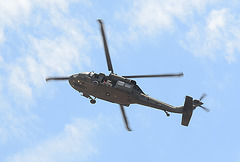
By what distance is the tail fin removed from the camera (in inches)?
1493

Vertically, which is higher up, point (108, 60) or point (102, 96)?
point (108, 60)

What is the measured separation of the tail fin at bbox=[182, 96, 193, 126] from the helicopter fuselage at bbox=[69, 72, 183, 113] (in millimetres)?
575

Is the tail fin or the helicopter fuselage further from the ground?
the helicopter fuselage

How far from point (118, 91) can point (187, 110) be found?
26.0 ft

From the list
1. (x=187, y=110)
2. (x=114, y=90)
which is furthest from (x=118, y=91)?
(x=187, y=110)

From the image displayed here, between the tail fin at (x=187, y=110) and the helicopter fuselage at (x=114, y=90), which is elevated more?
the helicopter fuselage at (x=114, y=90)

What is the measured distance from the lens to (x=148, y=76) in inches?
1447

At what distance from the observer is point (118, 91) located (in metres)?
37.8

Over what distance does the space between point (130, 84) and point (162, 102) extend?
13.5 ft

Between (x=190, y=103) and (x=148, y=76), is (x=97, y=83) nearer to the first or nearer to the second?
(x=148, y=76)

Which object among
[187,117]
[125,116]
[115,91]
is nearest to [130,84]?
[115,91]

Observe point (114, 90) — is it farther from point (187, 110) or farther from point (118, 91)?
point (187, 110)

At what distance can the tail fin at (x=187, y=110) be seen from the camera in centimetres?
3792

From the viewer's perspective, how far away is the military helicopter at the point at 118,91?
124 feet
